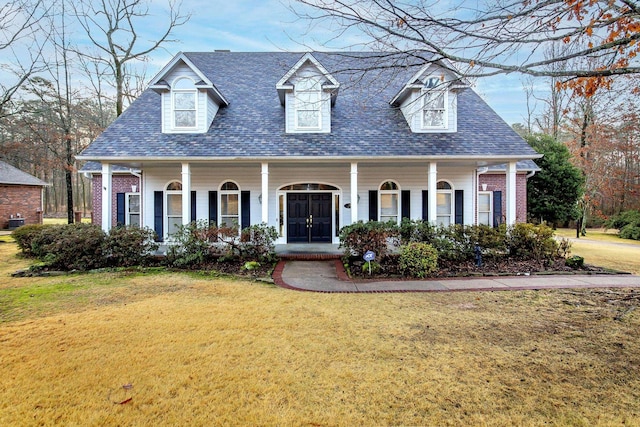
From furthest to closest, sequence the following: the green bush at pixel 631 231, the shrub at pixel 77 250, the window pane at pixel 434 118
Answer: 1. the green bush at pixel 631 231
2. the window pane at pixel 434 118
3. the shrub at pixel 77 250

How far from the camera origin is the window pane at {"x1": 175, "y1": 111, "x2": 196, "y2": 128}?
12.5m

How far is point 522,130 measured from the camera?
1412 inches

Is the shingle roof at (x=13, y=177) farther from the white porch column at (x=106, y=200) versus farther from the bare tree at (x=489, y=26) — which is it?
the bare tree at (x=489, y=26)

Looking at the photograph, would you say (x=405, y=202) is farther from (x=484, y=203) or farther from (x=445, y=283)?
(x=445, y=283)

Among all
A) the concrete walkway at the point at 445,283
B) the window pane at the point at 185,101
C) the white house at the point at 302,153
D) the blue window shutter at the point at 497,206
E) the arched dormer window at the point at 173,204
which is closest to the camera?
the concrete walkway at the point at 445,283

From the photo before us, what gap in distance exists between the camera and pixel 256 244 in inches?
409

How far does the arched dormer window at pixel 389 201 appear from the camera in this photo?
534 inches

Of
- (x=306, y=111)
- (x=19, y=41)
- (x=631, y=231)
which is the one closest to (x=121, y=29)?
(x=19, y=41)

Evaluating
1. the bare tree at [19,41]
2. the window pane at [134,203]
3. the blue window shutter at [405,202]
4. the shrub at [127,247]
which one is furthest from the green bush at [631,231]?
the bare tree at [19,41]

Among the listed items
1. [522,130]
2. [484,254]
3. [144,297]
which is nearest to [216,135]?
[144,297]

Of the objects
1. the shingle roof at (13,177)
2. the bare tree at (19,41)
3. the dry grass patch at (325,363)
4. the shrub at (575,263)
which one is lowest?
the dry grass patch at (325,363)

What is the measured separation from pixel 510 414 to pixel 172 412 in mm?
3089

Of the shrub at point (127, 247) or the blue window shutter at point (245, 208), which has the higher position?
the blue window shutter at point (245, 208)

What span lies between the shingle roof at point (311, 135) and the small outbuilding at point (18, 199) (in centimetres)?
1588
